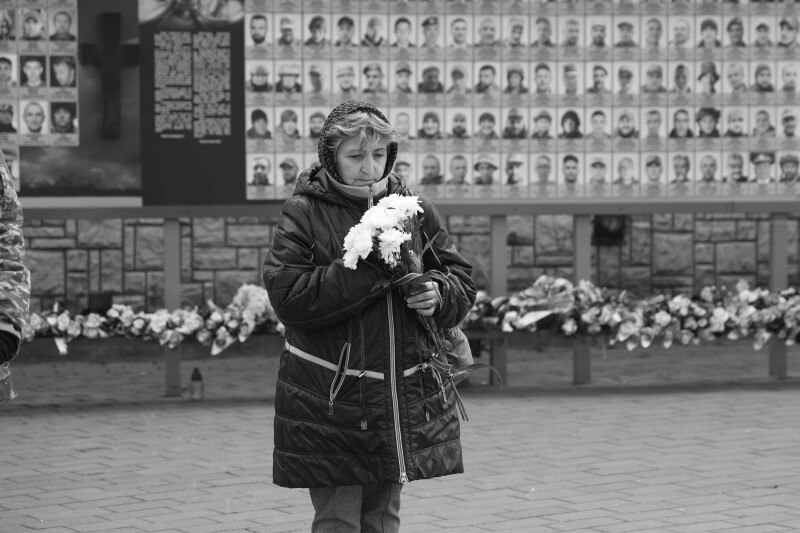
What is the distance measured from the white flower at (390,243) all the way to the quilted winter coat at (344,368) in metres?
0.08

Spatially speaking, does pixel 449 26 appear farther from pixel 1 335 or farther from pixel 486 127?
pixel 1 335

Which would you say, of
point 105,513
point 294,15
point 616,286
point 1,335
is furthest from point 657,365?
point 1,335

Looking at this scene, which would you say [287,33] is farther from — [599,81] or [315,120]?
[599,81]

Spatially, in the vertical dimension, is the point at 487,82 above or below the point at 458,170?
above

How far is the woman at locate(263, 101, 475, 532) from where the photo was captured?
409cm

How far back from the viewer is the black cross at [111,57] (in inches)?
340

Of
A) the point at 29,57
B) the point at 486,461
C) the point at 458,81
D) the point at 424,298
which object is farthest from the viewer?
the point at 458,81

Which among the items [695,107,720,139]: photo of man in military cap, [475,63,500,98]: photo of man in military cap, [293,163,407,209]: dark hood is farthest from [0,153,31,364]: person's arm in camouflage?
[695,107,720,139]: photo of man in military cap

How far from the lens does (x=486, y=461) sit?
22.5 ft

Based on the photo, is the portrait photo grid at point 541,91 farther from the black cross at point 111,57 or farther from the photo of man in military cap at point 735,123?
the black cross at point 111,57

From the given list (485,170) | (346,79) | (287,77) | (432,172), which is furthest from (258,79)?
(485,170)

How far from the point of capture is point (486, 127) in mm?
9086

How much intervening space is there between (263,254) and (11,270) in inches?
327

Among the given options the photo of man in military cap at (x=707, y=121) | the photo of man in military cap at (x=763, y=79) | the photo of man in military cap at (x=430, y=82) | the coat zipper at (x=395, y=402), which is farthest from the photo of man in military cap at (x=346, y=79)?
the coat zipper at (x=395, y=402)
